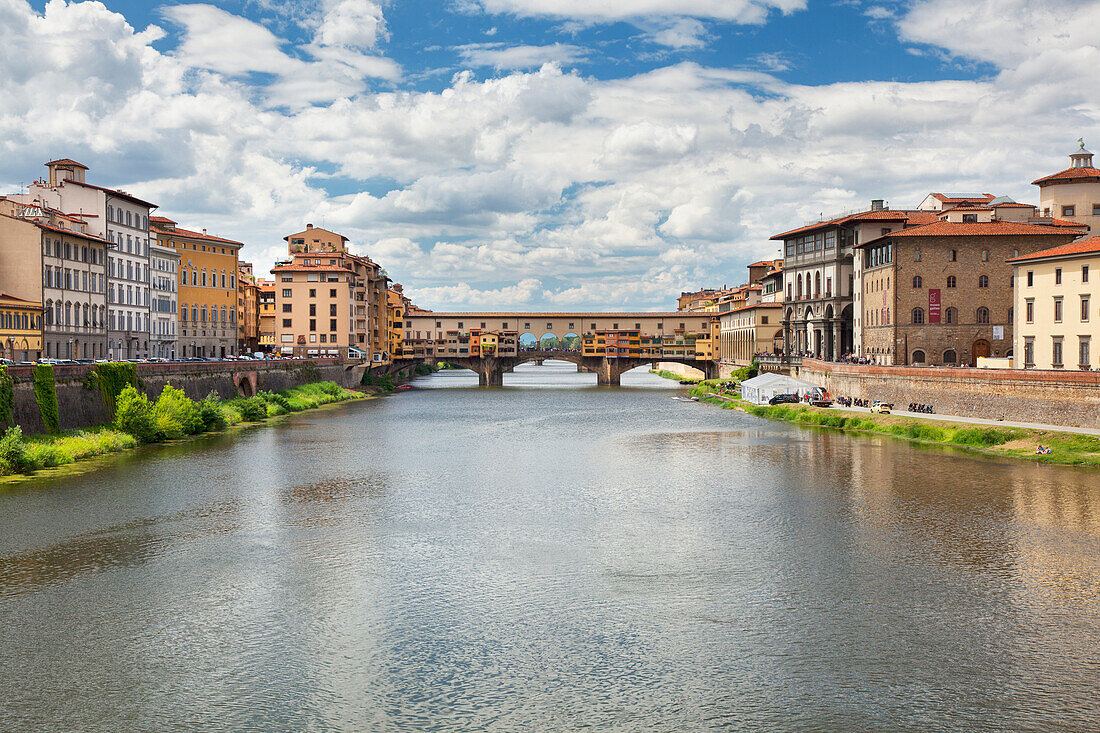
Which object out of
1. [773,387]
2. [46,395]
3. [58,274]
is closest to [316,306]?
[58,274]

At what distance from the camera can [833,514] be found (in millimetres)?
27578

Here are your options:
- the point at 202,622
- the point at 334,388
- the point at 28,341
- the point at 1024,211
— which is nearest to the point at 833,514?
the point at 202,622

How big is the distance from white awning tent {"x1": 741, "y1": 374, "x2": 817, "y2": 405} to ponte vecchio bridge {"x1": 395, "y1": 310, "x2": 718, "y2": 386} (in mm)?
47220

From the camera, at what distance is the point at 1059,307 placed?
4750cm

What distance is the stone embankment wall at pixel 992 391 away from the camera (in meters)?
40.1

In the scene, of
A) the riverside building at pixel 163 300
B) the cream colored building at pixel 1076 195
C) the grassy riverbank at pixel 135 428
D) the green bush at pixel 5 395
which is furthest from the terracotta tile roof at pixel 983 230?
the riverside building at pixel 163 300

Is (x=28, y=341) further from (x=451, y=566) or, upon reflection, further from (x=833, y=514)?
(x=833, y=514)

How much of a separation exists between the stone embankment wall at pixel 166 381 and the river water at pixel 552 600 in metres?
6.55

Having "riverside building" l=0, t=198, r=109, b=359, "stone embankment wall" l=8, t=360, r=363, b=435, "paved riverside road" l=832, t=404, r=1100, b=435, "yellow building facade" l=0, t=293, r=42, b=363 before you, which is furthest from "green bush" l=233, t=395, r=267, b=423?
"paved riverside road" l=832, t=404, r=1100, b=435

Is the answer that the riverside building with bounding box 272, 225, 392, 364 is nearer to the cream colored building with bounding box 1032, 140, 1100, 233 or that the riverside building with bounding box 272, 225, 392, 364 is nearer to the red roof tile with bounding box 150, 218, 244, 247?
the red roof tile with bounding box 150, 218, 244, 247

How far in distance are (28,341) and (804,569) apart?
45710mm

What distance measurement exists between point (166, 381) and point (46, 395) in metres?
12.4

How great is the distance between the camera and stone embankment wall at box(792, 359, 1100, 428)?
40.1m

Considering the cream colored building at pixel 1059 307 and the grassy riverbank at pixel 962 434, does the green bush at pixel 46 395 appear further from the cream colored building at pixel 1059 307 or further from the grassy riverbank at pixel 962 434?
the cream colored building at pixel 1059 307
